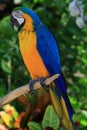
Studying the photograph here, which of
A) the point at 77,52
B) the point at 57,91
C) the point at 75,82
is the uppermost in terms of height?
the point at 57,91

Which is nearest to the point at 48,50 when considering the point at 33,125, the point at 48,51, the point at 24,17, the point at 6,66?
the point at 48,51

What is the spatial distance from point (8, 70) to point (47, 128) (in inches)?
31.9

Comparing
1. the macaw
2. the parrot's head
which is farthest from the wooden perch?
the parrot's head

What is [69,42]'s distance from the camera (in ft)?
7.42

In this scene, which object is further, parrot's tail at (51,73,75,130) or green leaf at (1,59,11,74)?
green leaf at (1,59,11,74)

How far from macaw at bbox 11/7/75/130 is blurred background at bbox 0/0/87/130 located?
69 cm

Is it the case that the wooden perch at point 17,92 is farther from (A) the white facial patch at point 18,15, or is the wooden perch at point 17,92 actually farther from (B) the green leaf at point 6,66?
(B) the green leaf at point 6,66

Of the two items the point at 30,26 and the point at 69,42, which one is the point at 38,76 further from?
the point at 69,42

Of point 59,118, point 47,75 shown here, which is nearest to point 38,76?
point 47,75

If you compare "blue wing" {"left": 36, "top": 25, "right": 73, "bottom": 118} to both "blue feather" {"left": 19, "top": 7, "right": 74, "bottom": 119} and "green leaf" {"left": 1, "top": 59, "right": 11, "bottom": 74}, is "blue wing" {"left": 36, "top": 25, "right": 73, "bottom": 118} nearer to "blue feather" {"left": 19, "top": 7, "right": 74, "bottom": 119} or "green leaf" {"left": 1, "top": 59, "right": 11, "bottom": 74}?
"blue feather" {"left": 19, "top": 7, "right": 74, "bottom": 119}

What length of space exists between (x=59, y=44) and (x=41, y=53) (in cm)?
83

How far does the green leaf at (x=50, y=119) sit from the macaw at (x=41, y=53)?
0.15ft

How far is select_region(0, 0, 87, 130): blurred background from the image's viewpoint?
2.19 metres

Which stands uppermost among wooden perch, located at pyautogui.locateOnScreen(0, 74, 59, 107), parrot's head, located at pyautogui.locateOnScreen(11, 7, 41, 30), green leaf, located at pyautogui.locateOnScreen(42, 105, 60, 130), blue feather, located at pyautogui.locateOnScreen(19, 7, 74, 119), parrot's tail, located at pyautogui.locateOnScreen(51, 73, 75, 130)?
parrot's head, located at pyautogui.locateOnScreen(11, 7, 41, 30)
